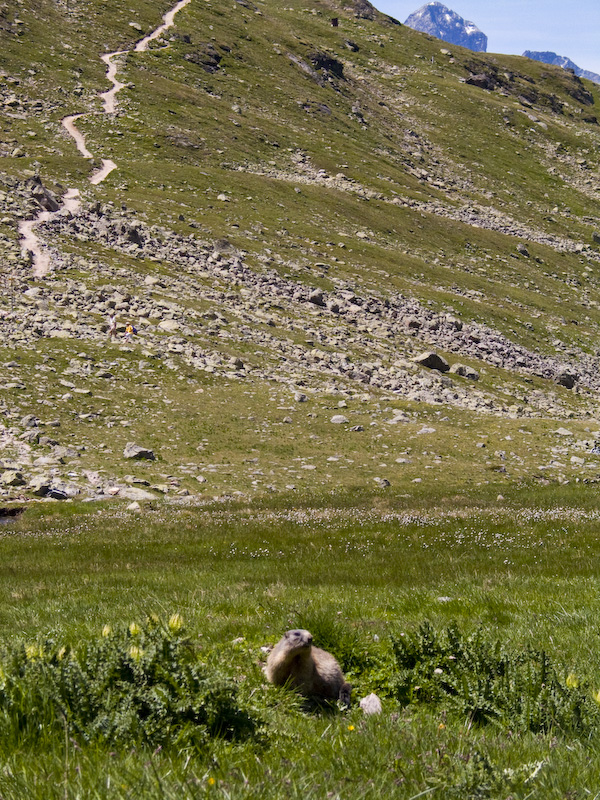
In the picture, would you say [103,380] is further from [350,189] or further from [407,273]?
[350,189]

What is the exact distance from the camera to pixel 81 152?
6938 centimetres

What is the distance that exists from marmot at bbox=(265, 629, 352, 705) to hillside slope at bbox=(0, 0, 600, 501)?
18676mm

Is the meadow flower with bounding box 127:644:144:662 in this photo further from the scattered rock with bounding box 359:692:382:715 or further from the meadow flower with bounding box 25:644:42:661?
the scattered rock with bounding box 359:692:382:715

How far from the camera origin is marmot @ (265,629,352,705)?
5.27 meters

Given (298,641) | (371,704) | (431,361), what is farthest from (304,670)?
(431,361)

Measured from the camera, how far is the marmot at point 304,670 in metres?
5.27

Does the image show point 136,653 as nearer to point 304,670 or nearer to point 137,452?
point 304,670

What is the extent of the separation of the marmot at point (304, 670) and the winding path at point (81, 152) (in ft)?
135

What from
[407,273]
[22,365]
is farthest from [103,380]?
[407,273]

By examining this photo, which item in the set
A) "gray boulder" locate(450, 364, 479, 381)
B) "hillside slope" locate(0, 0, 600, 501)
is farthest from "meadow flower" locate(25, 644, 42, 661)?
"gray boulder" locate(450, 364, 479, 381)

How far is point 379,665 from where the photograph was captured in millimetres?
6395

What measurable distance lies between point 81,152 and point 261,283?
110 ft

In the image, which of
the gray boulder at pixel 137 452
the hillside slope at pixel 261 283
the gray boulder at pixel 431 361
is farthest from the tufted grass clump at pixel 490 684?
the gray boulder at pixel 431 361

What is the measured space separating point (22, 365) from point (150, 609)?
87.6ft
